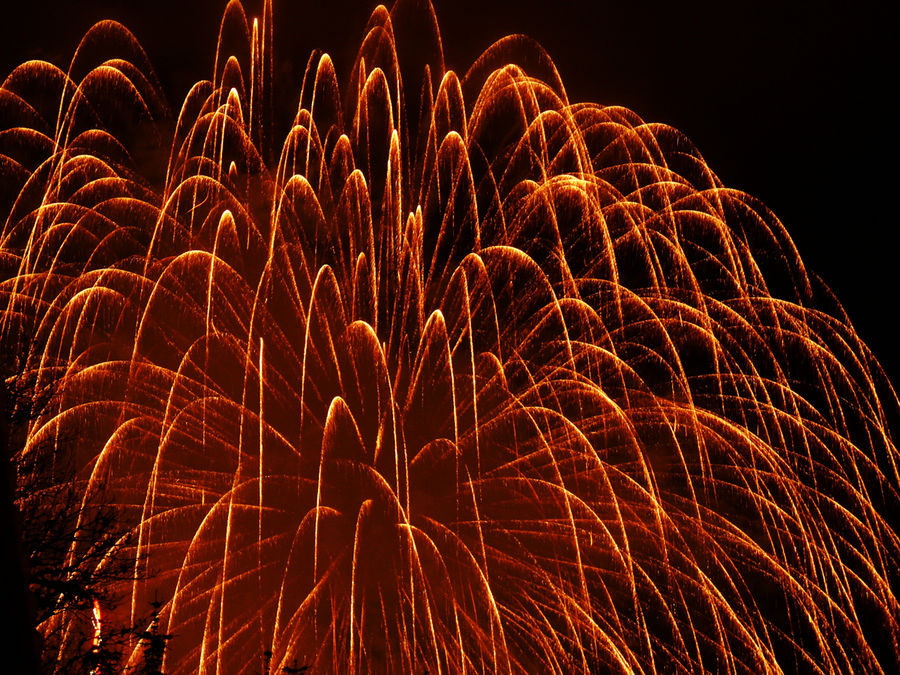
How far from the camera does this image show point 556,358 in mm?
18047

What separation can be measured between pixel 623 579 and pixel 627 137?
33.1 ft

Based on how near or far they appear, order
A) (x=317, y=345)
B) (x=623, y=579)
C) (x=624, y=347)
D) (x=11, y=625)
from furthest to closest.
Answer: (x=623, y=579) < (x=624, y=347) < (x=317, y=345) < (x=11, y=625)

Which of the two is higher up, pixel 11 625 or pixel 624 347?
pixel 11 625

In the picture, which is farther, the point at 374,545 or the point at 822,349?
the point at 822,349

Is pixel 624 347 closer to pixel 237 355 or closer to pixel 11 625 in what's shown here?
pixel 237 355

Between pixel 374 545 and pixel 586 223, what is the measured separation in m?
7.81

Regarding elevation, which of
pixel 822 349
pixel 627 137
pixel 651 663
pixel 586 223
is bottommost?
pixel 651 663

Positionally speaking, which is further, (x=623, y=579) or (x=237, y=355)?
(x=623, y=579)

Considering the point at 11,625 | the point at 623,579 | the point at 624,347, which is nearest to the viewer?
the point at 11,625

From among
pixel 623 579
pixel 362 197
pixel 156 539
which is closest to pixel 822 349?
pixel 623 579

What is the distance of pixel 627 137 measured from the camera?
1792 centimetres

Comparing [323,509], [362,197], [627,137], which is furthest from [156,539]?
[627,137]

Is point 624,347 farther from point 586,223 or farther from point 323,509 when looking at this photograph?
point 323,509

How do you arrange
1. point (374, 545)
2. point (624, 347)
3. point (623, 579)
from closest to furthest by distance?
1. point (374, 545)
2. point (624, 347)
3. point (623, 579)
